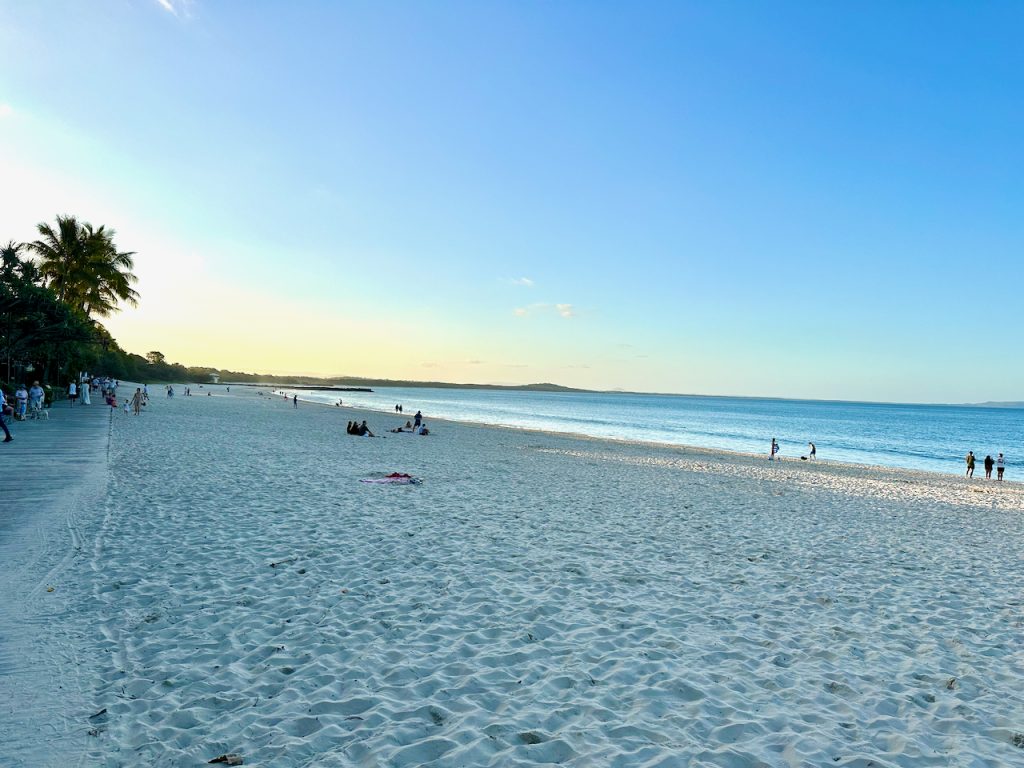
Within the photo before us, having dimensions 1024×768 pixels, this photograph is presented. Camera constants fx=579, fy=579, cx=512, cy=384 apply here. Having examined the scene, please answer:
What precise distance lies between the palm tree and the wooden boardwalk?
30.9 metres

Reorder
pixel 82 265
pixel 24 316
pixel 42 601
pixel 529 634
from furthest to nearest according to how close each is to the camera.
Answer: pixel 82 265, pixel 24 316, pixel 42 601, pixel 529 634

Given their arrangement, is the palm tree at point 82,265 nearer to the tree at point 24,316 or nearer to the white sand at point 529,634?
the tree at point 24,316

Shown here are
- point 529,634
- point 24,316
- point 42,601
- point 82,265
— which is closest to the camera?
point 529,634

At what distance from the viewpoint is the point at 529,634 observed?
17.9ft

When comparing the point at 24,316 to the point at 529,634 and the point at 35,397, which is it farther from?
the point at 529,634

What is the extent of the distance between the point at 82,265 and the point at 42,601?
147 ft

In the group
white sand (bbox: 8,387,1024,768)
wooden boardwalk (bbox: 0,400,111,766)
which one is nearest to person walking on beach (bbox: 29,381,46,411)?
wooden boardwalk (bbox: 0,400,111,766)

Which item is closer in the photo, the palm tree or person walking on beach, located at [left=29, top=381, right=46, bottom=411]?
person walking on beach, located at [left=29, top=381, right=46, bottom=411]

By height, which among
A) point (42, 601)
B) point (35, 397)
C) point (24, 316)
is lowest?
point (42, 601)

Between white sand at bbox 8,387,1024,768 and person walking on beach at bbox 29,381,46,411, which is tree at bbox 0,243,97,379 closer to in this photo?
person walking on beach at bbox 29,381,46,411

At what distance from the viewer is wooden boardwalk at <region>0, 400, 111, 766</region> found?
3.63 m

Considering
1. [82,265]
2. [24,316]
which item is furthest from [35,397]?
[82,265]

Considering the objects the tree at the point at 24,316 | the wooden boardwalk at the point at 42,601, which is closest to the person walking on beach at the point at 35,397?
the tree at the point at 24,316

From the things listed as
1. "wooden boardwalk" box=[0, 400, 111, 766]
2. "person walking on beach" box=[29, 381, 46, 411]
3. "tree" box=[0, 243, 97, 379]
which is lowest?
"wooden boardwalk" box=[0, 400, 111, 766]
